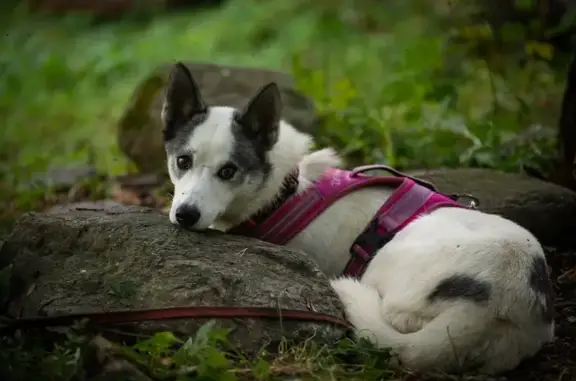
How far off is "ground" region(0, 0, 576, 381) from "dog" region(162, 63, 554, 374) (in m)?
0.28

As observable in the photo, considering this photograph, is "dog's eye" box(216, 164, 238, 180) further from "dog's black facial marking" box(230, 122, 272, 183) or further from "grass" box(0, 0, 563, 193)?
"grass" box(0, 0, 563, 193)

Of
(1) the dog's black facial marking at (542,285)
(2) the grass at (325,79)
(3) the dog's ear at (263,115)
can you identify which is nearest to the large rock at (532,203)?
(2) the grass at (325,79)

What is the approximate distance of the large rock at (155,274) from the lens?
3357mm

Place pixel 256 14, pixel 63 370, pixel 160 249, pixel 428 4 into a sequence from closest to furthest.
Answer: pixel 63 370
pixel 160 249
pixel 428 4
pixel 256 14

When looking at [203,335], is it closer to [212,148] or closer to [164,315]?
[164,315]

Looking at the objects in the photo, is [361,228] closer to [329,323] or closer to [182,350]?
[329,323]

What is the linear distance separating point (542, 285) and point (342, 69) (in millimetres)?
7340

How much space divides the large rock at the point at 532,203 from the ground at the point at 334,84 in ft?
2.12

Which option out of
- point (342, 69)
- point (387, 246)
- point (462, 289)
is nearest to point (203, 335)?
point (462, 289)

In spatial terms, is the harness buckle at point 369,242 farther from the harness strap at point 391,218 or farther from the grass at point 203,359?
the grass at point 203,359

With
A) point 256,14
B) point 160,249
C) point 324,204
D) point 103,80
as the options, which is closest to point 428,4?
point 256,14

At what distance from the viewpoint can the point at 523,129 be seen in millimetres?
7117

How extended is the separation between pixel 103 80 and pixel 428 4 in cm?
526

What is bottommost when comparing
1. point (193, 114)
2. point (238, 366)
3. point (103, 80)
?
point (103, 80)
